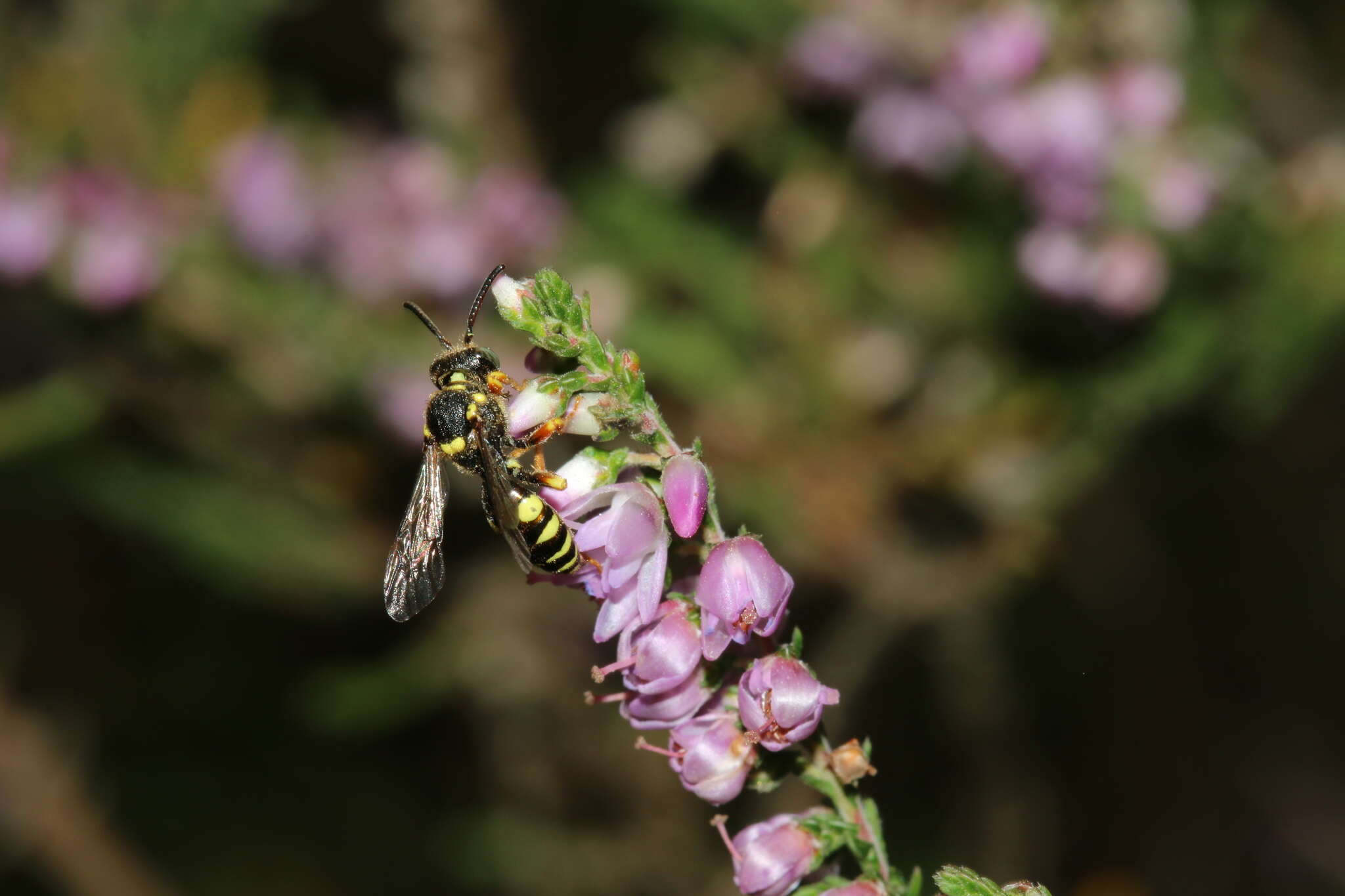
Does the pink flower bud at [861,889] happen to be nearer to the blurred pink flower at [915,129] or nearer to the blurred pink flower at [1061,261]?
the blurred pink flower at [1061,261]

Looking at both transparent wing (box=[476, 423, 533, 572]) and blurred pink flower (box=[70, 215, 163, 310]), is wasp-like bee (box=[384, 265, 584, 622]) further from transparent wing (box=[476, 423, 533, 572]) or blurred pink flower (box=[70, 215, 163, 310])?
blurred pink flower (box=[70, 215, 163, 310])

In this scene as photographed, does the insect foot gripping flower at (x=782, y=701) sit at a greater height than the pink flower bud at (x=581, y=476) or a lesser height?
lesser

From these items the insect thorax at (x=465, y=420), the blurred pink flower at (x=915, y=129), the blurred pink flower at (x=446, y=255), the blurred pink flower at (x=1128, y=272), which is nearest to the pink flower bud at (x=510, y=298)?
the insect thorax at (x=465, y=420)

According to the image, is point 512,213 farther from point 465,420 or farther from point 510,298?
point 510,298

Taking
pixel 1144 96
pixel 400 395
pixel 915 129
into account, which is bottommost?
pixel 1144 96

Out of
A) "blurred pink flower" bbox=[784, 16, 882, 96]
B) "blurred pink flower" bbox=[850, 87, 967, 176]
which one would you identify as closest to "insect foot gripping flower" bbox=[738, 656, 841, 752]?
"blurred pink flower" bbox=[850, 87, 967, 176]

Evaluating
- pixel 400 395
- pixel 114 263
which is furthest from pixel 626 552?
pixel 114 263

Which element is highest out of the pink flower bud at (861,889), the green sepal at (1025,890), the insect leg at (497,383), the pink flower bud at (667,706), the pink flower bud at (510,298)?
the insect leg at (497,383)
